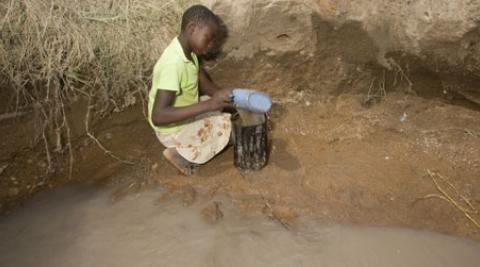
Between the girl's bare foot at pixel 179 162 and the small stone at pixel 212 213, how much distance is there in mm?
311

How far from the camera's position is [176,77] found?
222 centimetres

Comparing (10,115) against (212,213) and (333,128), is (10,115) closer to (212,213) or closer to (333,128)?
(212,213)

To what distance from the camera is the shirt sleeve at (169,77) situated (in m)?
2.20

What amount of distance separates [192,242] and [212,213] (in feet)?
0.71

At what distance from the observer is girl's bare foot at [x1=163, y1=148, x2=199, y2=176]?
2557 millimetres

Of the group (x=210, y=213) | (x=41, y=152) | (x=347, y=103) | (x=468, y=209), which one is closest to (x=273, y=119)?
(x=347, y=103)

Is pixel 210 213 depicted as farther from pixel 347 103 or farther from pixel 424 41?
pixel 424 41

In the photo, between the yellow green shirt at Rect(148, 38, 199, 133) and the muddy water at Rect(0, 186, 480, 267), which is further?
the yellow green shirt at Rect(148, 38, 199, 133)

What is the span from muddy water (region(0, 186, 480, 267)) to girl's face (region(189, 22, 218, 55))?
2.89 ft

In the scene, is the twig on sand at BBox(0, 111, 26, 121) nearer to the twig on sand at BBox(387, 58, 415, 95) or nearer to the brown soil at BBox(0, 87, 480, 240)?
the brown soil at BBox(0, 87, 480, 240)

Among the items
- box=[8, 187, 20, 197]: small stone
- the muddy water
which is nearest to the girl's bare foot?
the muddy water

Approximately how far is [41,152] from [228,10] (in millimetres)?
1515

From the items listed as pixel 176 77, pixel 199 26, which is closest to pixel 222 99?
pixel 176 77

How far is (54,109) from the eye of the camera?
259 cm
